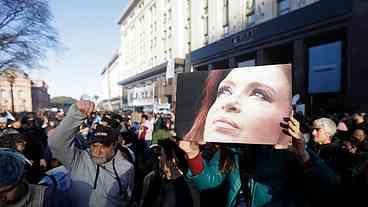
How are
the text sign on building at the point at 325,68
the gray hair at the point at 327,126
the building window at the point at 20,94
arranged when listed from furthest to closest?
1. the building window at the point at 20,94
2. the text sign on building at the point at 325,68
3. the gray hair at the point at 327,126

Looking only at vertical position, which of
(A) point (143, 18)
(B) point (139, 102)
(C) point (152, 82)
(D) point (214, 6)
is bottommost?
(B) point (139, 102)

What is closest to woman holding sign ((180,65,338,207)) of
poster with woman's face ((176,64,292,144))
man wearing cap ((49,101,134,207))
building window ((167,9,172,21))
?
poster with woman's face ((176,64,292,144))

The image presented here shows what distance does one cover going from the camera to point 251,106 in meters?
2.13

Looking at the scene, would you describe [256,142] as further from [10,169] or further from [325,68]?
[325,68]

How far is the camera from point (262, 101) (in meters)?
2.07

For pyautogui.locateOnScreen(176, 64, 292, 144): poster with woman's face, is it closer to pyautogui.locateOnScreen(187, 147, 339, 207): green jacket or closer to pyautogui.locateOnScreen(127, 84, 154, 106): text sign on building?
pyautogui.locateOnScreen(187, 147, 339, 207): green jacket

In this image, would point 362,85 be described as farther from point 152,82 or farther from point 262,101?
point 152,82

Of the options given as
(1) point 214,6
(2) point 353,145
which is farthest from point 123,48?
(2) point 353,145

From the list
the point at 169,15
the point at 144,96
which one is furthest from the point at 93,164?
the point at 144,96

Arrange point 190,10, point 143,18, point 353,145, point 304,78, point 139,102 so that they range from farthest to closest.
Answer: point 143,18 → point 139,102 → point 190,10 → point 304,78 → point 353,145

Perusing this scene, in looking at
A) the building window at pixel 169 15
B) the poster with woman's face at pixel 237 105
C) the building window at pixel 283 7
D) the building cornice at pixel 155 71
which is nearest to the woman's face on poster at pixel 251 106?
the poster with woman's face at pixel 237 105

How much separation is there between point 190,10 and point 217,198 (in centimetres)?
3062

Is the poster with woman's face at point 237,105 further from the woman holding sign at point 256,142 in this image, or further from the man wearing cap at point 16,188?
the man wearing cap at point 16,188

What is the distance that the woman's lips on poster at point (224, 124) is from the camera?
2158 millimetres
